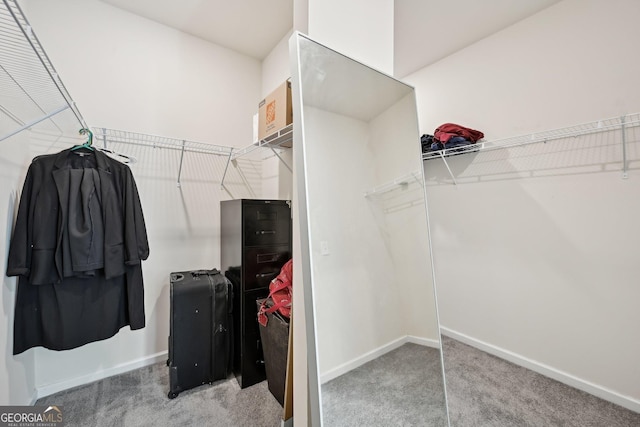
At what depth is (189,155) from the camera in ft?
7.37

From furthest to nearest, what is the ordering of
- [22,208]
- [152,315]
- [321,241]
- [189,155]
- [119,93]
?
[189,155]
[152,315]
[119,93]
[22,208]
[321,241]

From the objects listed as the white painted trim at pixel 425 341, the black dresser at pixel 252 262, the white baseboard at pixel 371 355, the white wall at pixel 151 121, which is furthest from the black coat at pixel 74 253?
the white painted trim at pixel 425 341

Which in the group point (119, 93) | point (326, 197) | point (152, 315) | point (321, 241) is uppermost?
point (119, 93)

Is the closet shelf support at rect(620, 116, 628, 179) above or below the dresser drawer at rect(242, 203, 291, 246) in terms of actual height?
above

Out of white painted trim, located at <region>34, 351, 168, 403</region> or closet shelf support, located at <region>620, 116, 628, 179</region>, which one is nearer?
closet shelf support, located at <region>620, 116, 628, 179</region>

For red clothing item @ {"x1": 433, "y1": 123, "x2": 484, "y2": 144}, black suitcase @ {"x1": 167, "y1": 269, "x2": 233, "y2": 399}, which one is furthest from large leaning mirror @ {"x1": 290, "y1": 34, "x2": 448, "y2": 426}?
black suitcase @ {"x1": 167, "y1": 269, "x2": 233, "y2": 399}

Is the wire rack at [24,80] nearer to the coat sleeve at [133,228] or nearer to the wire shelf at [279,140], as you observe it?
the coat sleeve at [133,228]

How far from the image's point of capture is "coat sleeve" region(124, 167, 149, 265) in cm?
161

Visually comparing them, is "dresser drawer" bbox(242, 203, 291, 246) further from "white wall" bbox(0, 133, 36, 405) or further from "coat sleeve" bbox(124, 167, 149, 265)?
"white wall" bbox(0, 133, 36, 405)

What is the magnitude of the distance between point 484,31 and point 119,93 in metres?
3.00

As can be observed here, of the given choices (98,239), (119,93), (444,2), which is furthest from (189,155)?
(444,2)

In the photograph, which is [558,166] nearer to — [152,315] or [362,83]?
[362,83]

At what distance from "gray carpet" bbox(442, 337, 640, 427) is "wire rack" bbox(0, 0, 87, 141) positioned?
2.58 m

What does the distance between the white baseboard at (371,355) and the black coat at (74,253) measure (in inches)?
54.7
